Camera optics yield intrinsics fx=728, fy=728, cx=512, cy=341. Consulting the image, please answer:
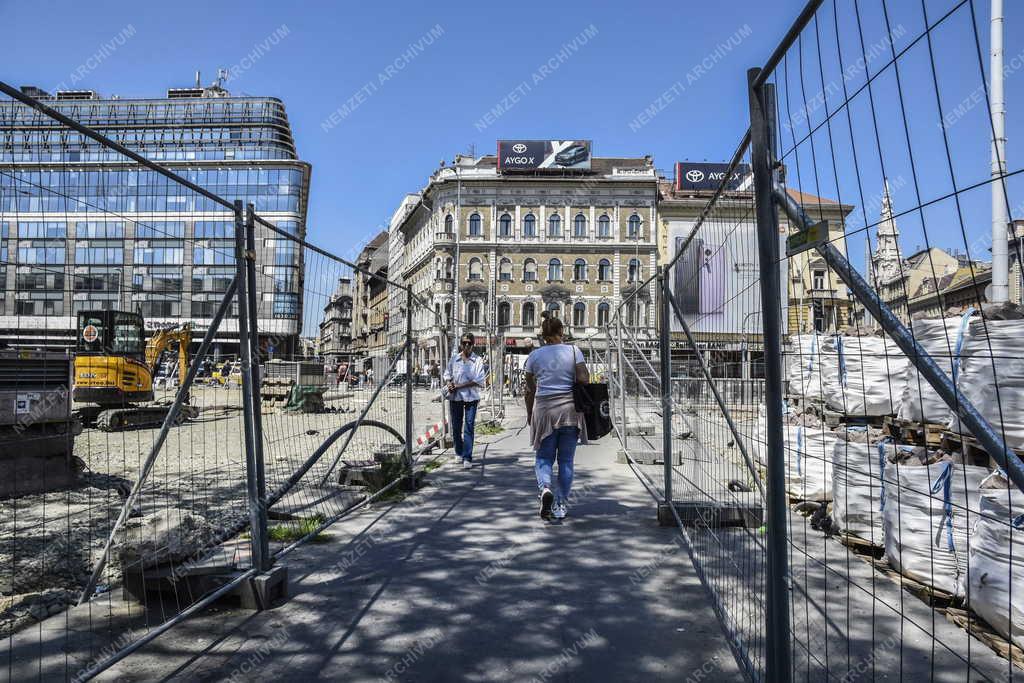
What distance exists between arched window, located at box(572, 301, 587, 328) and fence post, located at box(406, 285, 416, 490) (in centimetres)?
4972

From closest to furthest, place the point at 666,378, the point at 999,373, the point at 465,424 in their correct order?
the point at 999,373
the point at 666,378
the point at 465,424

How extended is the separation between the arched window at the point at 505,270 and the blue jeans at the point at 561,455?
5199cm

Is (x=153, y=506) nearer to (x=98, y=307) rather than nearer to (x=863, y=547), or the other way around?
(x=98, y=307)

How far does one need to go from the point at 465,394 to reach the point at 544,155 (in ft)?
173

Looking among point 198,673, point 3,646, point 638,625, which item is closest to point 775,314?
point 638,625

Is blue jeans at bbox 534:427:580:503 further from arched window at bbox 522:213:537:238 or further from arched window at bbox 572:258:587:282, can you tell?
arched window at bbox 522:213:537:238

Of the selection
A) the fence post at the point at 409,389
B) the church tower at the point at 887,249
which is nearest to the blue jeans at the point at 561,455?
the fence post at the point at 409,389

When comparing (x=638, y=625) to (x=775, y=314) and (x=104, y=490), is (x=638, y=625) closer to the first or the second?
(x=775, y=314)

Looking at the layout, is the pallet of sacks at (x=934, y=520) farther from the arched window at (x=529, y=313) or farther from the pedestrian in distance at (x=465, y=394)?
the arched window at (x=529, y=313)

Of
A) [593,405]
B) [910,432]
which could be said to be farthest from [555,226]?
[910,432]

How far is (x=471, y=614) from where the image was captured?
3.89 m

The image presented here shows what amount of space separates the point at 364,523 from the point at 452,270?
53004 mm

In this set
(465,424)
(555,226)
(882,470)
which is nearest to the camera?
(882,470)

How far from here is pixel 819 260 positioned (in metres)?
2.56
